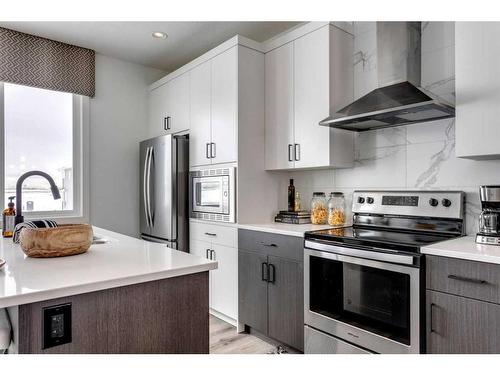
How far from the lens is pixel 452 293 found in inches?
62.2

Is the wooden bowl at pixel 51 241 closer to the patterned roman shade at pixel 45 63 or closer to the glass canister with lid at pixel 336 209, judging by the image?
the glass canister with lid at pixel 336 209

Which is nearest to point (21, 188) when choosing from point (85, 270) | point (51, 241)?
point (51, 241)

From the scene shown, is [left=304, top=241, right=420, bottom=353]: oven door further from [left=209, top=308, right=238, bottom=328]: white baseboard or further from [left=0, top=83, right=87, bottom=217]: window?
[left=0, top=83, right=87, bottom=217]: window

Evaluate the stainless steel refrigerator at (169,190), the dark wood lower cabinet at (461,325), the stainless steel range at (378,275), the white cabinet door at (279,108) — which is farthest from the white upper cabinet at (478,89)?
the stainless steel refrigerator at (169,190)

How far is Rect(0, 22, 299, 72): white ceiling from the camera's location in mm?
3018

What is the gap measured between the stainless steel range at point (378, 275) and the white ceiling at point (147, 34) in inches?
72.7

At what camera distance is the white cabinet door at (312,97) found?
2.46 m

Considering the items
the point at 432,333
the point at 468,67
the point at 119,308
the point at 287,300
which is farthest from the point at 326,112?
the point at 119,308

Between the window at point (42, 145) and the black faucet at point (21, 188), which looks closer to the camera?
the black faucet at point (21, 188)

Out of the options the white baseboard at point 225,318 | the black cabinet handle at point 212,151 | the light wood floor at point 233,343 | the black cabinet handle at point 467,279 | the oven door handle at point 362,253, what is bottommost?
the light wood floor at point 233,343

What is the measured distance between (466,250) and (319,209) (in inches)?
47.6

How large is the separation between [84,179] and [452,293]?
336cm
